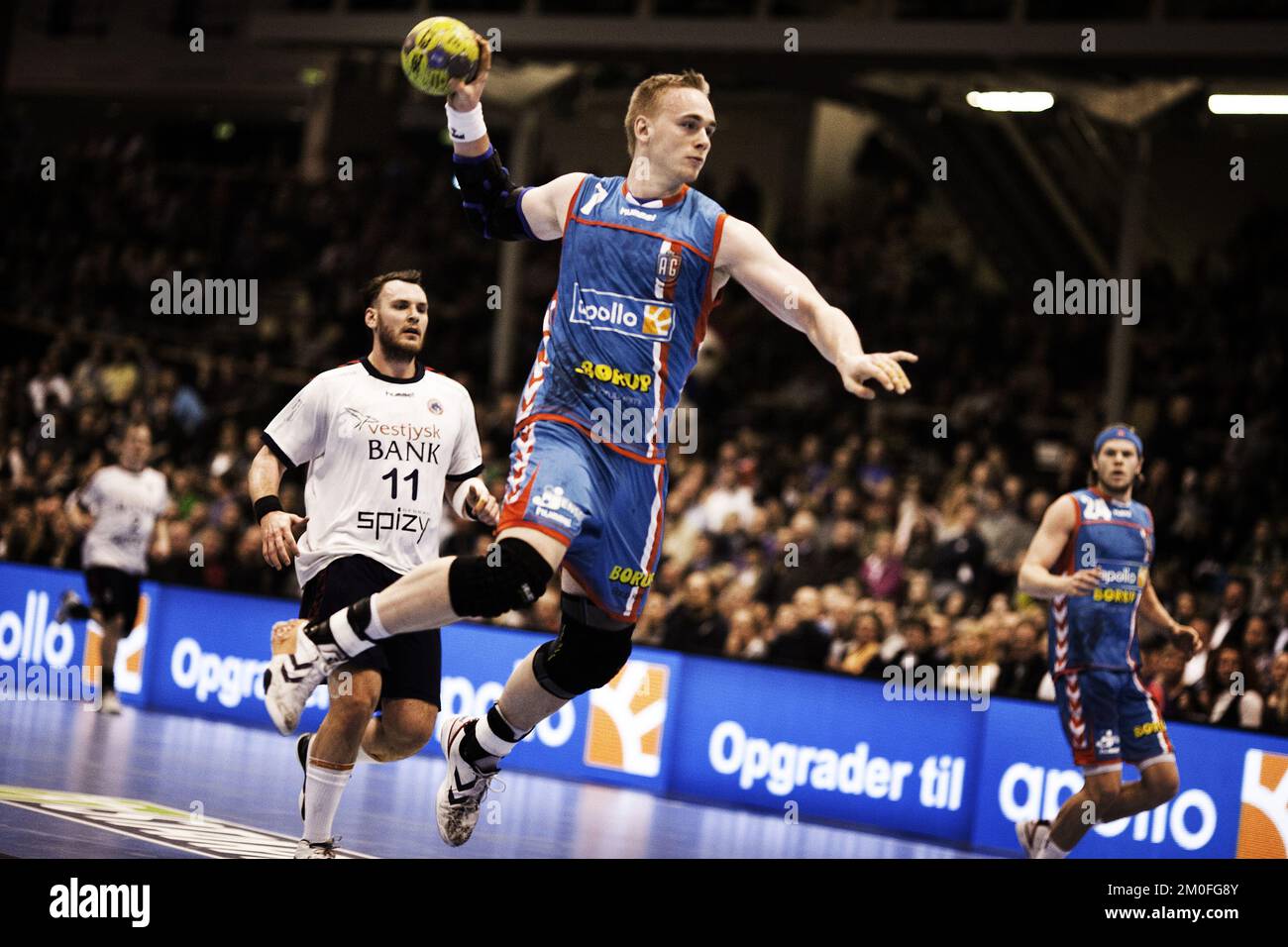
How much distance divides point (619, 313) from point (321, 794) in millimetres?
2545

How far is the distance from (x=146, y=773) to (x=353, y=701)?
3.90m

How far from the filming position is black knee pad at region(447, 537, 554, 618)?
6.18 meters

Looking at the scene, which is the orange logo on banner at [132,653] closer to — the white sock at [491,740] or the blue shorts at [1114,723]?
the blue shorts at [1114,723]

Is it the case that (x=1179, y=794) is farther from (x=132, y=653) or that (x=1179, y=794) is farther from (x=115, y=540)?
(x=132, y=653)

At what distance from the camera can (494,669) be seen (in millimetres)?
14648

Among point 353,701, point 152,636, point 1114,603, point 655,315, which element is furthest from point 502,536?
point 152,636

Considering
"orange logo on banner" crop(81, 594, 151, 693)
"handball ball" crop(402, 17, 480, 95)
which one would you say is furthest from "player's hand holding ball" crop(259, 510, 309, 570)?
"orange logo on banner" crop(81, 594, 151, 693)

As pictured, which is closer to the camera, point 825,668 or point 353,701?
point 353,701

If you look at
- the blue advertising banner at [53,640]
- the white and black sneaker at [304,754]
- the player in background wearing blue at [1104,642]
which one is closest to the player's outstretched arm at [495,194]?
the white and black sneaker at [304,754]

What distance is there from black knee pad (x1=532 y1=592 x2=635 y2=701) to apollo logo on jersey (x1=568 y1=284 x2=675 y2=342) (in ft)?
3.49

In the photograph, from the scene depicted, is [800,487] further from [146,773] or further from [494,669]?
[146,773]

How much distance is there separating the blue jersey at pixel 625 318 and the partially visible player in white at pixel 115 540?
29.6ft
